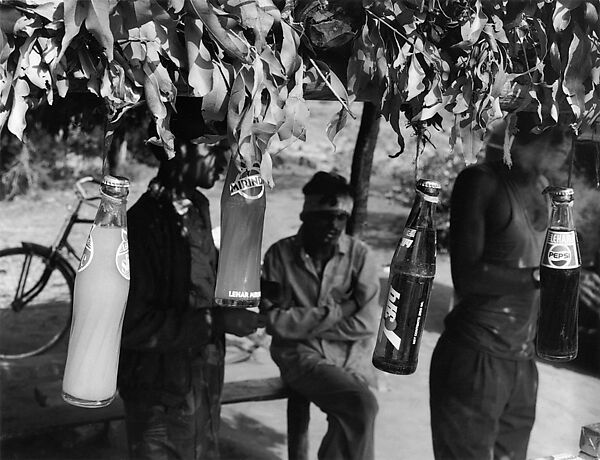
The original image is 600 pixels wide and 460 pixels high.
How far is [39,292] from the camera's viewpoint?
17.0ft

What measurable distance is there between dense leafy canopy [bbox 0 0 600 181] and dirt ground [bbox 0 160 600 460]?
7.56 feet

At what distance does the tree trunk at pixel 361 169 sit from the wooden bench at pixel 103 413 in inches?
35.1

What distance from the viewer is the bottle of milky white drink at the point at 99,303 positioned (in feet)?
5.34

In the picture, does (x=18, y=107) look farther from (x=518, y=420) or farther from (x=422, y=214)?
(x=518, y=420)

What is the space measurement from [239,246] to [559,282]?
3.03ft

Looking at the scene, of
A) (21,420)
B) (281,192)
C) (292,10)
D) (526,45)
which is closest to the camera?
(292,10)

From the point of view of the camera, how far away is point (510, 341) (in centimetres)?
320

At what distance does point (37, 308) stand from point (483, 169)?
3.71 m

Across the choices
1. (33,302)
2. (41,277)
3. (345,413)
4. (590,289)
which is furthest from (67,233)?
(590,289)

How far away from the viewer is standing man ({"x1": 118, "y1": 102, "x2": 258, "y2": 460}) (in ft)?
9.62

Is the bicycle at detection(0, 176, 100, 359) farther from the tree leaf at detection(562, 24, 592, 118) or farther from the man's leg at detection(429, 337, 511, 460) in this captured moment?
the tree leaf at detection(562, 24, 592, 118)

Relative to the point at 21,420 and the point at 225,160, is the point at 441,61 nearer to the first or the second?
the point at 225,160

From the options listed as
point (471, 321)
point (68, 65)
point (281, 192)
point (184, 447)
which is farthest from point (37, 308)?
point (68, 65)

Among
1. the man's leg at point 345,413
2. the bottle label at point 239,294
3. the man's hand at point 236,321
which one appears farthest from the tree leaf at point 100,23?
the man's leg at point 345,413
